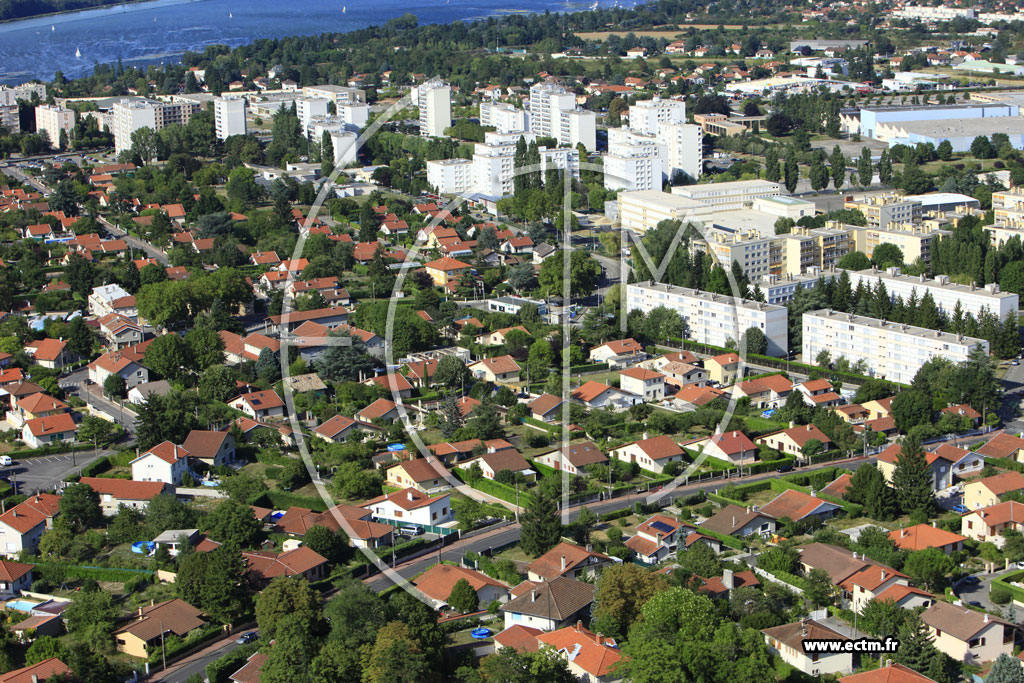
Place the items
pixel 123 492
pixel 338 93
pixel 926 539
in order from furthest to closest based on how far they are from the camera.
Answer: pixel 338 93
pixel 123 492
pixel 926 539

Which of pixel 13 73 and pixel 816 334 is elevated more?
pixel 13 73

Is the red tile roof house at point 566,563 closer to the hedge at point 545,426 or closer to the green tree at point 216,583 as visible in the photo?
the green tree at point 216,583

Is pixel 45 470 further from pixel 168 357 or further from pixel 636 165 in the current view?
pixel 636 165

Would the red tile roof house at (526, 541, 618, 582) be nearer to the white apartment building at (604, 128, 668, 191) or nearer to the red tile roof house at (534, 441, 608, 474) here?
the red tile roof house at (534, 441, 608, 474)

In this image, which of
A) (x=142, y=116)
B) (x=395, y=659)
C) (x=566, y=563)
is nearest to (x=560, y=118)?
(x=142, y=116)

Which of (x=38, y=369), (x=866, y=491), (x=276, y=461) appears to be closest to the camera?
(x=866, y=491)

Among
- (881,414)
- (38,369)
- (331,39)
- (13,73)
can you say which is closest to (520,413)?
(881,414)

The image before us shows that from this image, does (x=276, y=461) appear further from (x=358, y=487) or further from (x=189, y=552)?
(x=189, y=552)
